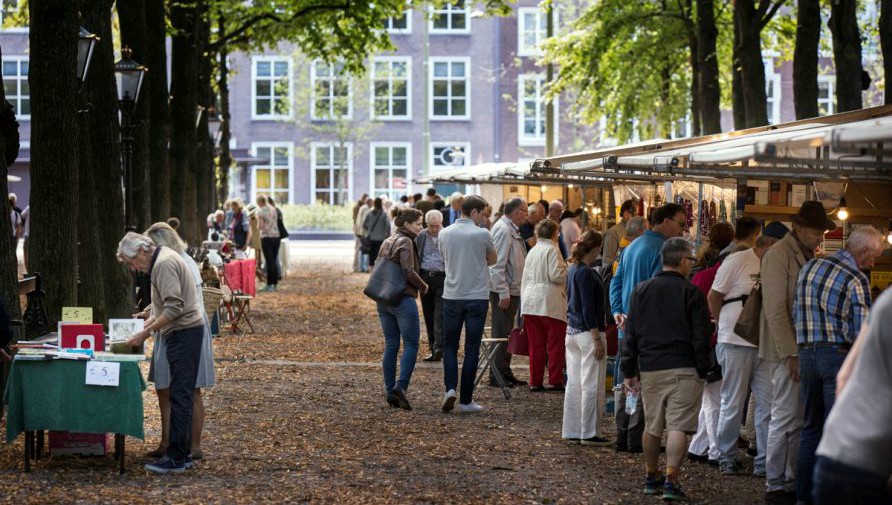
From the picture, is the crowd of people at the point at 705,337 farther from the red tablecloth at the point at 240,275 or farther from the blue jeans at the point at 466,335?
the red tablecloth at the point at 240,275

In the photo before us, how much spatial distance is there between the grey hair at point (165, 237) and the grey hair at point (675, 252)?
3381mm

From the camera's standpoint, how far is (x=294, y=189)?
63.4 meters

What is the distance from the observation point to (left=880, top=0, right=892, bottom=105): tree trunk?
1545 cm

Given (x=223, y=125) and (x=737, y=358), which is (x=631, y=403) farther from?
(x=223, y=125)

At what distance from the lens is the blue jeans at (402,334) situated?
13.2m

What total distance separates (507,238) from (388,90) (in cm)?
4792

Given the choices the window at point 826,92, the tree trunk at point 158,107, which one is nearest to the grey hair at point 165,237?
the tree trunk at point 158,107

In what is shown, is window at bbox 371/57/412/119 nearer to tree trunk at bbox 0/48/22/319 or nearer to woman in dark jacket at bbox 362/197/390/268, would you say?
woman in dark jacket at bbox 362/197/390/268

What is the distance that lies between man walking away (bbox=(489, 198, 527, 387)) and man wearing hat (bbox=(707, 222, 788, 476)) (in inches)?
196

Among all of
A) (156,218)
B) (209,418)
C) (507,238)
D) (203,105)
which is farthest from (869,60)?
(209,418)

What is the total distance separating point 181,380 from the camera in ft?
32.6

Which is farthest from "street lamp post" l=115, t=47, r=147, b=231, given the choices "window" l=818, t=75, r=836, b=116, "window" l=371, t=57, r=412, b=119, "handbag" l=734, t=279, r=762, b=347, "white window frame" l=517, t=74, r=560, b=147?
"window" l=818, t=75, r=836, b=116

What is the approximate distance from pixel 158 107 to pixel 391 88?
3952 centimetres

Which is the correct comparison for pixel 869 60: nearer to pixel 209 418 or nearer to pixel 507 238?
pixel 507 238
